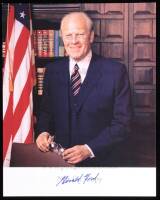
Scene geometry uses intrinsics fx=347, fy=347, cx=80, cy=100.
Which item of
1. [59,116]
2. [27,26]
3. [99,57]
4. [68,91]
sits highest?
[27,26]

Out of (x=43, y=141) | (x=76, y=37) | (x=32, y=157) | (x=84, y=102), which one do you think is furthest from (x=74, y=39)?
(x=32, y=157)

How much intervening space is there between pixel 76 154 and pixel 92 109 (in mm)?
266

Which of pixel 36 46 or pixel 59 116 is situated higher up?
pixel 36 46

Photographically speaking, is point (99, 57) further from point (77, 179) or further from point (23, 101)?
point (77, 179)

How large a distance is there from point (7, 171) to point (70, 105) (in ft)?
1.71

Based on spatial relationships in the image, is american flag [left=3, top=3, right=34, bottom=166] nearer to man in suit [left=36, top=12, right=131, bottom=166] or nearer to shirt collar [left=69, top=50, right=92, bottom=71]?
man in suit [left=36, top=12, right=131, bottom=166]

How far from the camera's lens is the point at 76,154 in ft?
6.34

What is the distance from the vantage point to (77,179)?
195cm

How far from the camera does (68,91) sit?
1962 mm

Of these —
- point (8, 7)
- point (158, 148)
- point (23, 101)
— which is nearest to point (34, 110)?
point (23, 101)

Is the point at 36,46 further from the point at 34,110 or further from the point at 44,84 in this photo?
the point at 34,110

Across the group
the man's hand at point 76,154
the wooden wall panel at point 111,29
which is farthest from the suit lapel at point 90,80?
the man's hand at point 76,154

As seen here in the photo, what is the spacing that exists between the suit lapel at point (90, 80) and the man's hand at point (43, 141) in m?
0.24
